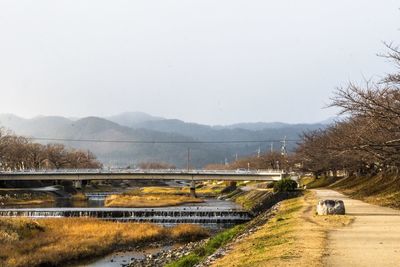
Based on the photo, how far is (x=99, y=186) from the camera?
15375cm

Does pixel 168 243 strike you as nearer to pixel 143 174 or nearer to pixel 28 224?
pixel 28 224

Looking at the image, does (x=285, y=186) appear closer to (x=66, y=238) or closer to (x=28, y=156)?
(x=66, y=238)

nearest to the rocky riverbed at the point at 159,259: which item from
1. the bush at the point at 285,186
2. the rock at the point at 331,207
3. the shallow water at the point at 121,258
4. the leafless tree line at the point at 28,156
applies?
the shallow water at the point at 121,258

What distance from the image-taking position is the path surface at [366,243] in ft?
46.1

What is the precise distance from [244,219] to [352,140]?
20.8 m

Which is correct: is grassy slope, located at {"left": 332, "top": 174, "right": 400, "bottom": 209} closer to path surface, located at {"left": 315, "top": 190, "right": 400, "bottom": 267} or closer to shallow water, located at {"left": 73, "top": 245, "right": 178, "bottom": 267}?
path surface, located at {"left": 315, "top": 190, "right": 400, "bottom": 267}

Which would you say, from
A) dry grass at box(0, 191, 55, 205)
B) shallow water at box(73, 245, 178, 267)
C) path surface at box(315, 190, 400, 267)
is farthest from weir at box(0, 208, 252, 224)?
dry grass at box(0, 191, 55, 205)

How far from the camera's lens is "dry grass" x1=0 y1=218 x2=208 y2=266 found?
28736 millimetres

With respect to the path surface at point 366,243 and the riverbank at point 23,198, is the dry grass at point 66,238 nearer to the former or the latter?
the path surface at point 366,243

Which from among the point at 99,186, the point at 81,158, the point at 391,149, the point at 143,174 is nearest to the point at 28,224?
the point at 391,149

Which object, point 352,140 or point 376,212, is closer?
point 376,212

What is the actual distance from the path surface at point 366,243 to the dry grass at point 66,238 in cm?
1650

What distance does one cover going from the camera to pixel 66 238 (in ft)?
116

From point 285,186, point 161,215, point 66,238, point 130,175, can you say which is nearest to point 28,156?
point 130,175
